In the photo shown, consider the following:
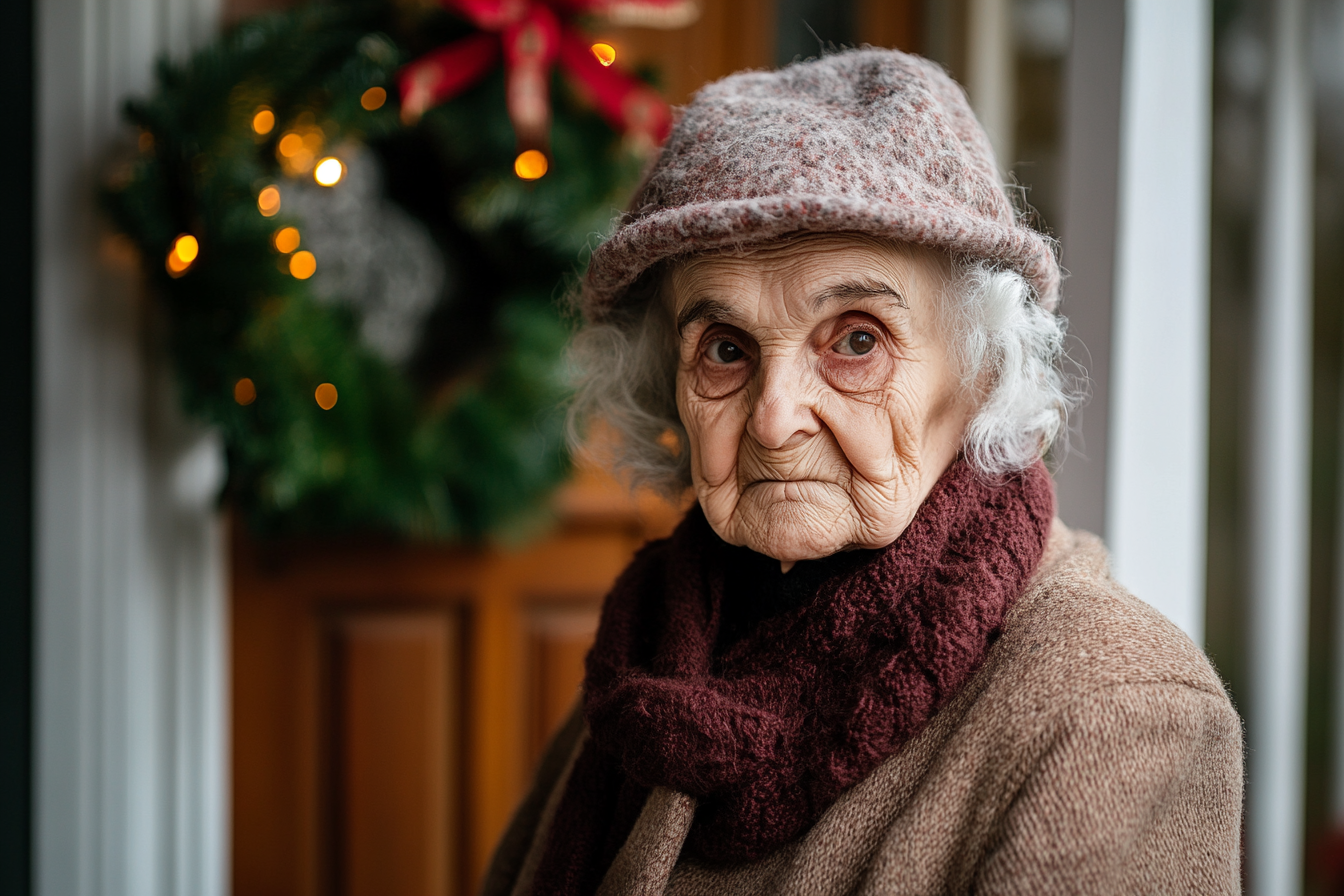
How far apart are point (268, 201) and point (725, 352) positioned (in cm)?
99

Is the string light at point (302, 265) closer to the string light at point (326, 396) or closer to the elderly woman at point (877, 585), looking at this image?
the string light at point (326, 396)

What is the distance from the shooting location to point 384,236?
1.73m

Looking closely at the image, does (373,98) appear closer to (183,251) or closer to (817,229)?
(183,251)

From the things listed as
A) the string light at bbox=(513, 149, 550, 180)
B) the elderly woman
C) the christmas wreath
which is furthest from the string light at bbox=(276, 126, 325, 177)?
the elderly woman

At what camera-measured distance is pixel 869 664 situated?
30.9 inches

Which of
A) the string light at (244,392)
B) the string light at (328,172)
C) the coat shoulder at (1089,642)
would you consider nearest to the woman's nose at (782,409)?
the coat shoulder at (1089,642)

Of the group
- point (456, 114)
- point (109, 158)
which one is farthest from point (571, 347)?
point (109, 158)

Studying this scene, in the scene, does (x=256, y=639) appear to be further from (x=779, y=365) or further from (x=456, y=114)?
(x=779, y=365)

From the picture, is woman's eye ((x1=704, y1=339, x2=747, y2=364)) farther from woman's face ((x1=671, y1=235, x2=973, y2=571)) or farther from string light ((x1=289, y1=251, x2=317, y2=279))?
string light ((x1=289, y1=251, x2=317, y2=279))

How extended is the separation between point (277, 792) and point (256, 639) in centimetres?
32

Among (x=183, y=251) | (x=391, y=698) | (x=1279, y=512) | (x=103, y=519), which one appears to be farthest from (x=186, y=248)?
(x=1279, y=512)

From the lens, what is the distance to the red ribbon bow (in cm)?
155

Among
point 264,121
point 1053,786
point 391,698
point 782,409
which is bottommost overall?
point 391,698

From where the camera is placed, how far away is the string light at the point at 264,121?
4.90ft
